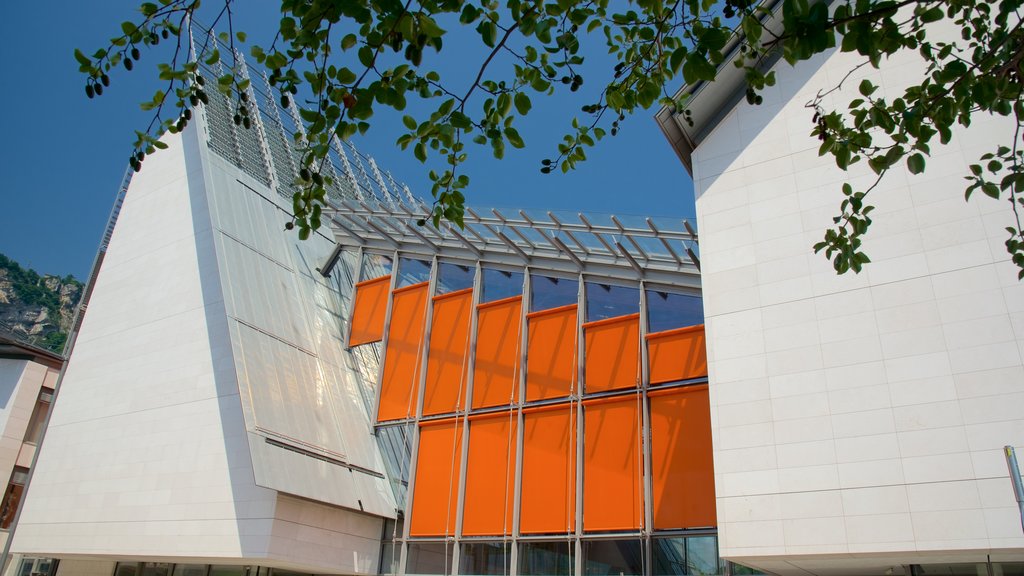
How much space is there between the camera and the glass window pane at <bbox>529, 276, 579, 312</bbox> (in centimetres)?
1882

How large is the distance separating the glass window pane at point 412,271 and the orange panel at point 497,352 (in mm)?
2672

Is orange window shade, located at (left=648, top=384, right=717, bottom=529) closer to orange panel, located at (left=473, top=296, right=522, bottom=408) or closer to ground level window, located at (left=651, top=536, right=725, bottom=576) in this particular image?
ground level window, located at (left=651, top=536, right=725, bottom=576)

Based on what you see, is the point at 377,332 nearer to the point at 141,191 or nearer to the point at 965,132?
the point at 141,191

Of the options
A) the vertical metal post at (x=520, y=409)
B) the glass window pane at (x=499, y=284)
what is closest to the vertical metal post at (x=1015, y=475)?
the vertical metal post at (x=520, y=409)

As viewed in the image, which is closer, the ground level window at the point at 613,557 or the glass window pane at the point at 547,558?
the ground level window at the point at 613,557

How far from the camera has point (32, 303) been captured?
8412 centimetres

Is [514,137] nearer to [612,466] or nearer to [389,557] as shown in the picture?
[612,466]

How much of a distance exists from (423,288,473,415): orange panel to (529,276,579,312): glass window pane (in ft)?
6.15

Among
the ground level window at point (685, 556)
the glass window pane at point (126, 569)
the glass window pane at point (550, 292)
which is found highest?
the glass window pane at point (550, 292)

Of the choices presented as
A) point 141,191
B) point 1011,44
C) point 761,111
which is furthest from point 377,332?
point 1011,44

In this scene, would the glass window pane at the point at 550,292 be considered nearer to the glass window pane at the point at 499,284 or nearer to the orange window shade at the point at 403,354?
the glass window pane at the point at 499,284

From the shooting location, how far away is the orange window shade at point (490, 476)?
17.3 m

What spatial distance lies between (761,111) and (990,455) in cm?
739

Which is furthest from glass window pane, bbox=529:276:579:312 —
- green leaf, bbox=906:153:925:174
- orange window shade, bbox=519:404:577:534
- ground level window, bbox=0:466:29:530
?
ground level window, bbox=0:466:29:530
